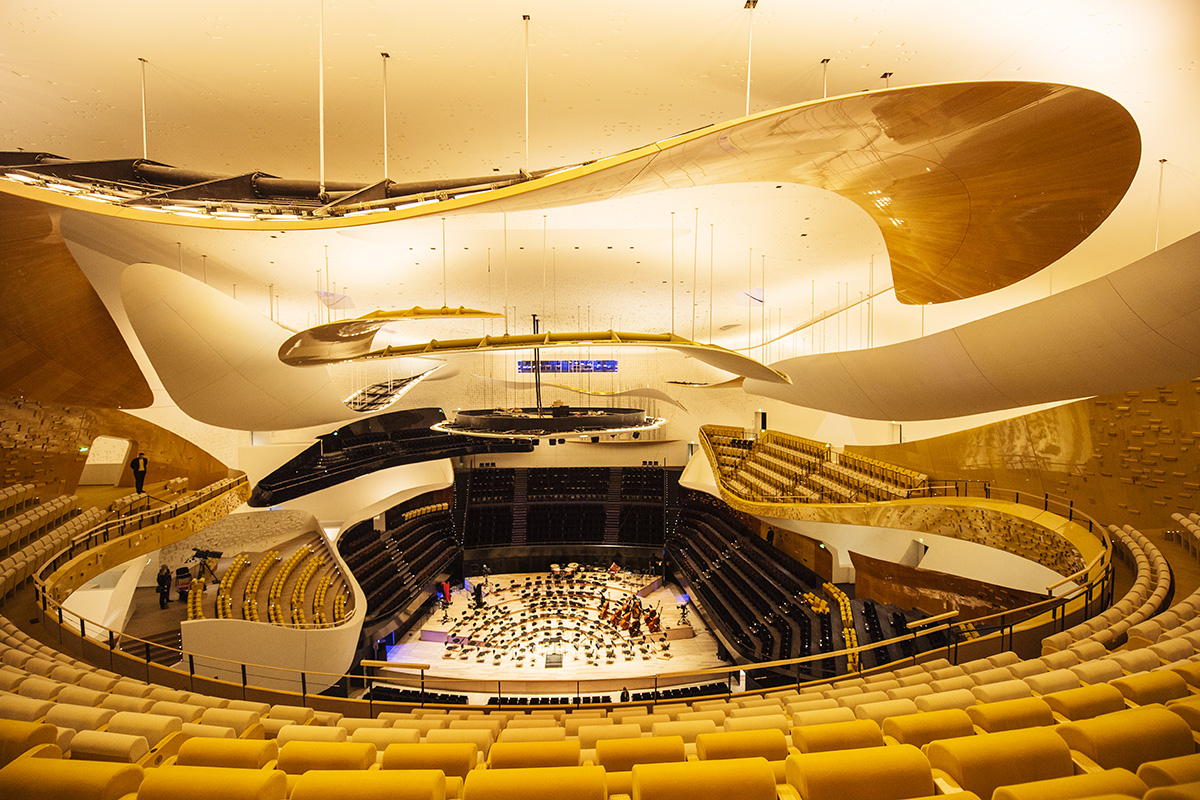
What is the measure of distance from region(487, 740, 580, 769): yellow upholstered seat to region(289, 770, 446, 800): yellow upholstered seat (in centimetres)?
63

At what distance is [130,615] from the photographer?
41.4 feet

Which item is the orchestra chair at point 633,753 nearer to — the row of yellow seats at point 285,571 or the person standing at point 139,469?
the row of yellow seats at point 285,571

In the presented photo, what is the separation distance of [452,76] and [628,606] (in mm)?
15495

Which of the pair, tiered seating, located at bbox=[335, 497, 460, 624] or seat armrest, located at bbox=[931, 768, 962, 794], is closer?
seat armrest, located at bbox=[931, 768, 962, 794]

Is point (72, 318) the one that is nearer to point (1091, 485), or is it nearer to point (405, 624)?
point (405, 624)

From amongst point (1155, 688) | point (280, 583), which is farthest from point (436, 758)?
point (280, 583)

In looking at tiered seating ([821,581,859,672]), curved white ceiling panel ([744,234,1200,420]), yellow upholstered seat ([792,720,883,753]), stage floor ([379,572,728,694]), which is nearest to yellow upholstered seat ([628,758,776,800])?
yellow upholstered seat ([792,720,883,753])

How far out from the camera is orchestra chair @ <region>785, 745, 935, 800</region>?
2.06 metres

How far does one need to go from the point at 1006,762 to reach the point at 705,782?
1.26 meters

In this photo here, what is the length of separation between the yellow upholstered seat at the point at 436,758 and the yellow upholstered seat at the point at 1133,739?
2822mm

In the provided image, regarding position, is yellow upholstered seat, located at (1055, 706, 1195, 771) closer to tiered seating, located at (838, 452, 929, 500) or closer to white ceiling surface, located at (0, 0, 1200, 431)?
white ceiling surface, located at (0, 0, 1200, 431)

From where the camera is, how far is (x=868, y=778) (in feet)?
6.84

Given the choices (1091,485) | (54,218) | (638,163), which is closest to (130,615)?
(54,218)

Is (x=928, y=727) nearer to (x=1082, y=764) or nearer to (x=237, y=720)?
(x=1082, y=764)
